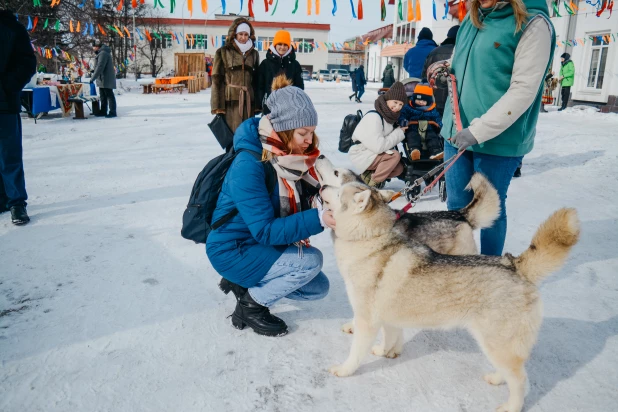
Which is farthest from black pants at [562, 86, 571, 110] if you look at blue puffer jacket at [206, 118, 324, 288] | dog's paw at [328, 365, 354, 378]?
dog's paw at [328, 365, 354, 378]

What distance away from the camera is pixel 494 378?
79.7 inches

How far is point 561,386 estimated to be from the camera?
2.01 metres

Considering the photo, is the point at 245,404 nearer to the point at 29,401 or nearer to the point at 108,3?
the point at 29,401

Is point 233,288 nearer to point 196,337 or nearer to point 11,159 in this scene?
point 196,337

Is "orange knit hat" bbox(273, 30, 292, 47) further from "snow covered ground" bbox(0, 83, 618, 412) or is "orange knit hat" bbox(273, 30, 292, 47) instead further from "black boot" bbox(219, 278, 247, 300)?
"black boot" bbox(219, 278, 247, 300)

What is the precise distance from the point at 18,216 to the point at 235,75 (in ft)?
9.85

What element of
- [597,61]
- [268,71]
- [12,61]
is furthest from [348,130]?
[597,61]

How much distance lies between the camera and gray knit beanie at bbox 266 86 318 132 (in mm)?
2164

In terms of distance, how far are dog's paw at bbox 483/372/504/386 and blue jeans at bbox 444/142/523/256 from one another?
76 cm

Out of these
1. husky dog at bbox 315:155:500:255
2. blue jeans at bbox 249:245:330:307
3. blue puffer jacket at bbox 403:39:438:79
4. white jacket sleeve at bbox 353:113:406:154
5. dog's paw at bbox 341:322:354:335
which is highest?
blue puffer jacket at bbox 403:39:438:79

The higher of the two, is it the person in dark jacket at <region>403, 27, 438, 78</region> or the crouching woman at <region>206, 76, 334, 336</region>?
the person in dark jacket at <region>403, 27, 438, 78</region>

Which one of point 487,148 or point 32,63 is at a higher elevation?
point 32,63

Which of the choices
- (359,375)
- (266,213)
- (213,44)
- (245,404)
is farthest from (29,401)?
(213,44)

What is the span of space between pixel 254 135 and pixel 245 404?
1.34 m
